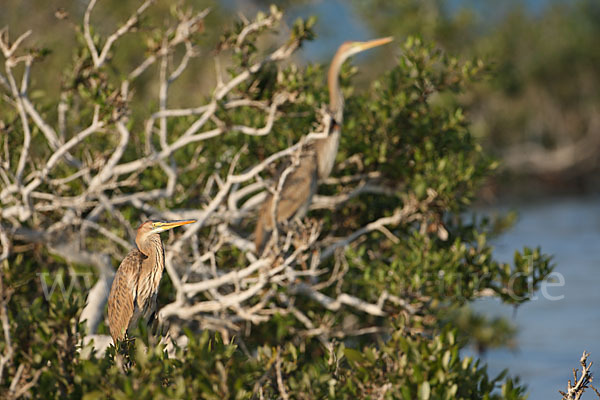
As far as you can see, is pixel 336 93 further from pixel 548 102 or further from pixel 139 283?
pixel 548 102

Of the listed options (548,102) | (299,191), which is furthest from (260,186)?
(548,102)

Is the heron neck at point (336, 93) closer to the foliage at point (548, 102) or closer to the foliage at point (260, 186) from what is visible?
the foliage at point (260, 186)

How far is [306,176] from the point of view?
6.25m

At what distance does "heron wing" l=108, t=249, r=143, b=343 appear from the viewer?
174 inches

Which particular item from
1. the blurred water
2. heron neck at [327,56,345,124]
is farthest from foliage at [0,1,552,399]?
the blurred water

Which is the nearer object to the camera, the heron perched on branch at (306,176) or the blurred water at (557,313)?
the heron perched on branch at (306,176)

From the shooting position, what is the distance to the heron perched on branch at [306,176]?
20.2ft

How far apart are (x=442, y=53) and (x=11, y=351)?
14.7ft

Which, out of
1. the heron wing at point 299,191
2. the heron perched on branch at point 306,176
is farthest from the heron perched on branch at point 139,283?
the heron wing at point 299,191

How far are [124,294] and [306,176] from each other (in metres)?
2.26

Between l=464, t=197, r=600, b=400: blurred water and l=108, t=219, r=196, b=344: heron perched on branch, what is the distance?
3376 mm

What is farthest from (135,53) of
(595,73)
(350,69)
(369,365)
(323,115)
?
(595,73)

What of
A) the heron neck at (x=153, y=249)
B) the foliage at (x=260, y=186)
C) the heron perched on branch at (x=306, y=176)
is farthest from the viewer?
the heron perched on branch at (x=306, y=176)

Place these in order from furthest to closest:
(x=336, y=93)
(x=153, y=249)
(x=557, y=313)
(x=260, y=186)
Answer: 1. (x=557, y=313)
2. (x=336, y=93)
3. (x=260, y=186)
4. (x=153, y=249)
